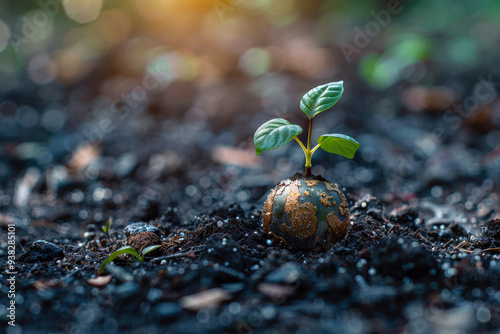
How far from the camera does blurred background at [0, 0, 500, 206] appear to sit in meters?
4.29

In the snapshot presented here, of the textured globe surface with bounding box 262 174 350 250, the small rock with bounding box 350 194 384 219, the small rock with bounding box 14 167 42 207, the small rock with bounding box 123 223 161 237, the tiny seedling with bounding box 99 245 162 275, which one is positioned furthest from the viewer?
the small rock with bounding box 14 167 42 207

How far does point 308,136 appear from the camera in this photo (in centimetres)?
214

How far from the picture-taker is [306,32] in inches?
300

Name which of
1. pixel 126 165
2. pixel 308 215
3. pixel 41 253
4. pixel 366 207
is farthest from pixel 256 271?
pixel 126 165

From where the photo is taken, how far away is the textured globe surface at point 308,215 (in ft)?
7.06

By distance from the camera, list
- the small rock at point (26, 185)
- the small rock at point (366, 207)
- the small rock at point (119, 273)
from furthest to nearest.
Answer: the small rock at point (26, 185), the small rock at point (366, 207), the small rock at point (119, 273)

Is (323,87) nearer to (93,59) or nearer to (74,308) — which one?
(74,308)

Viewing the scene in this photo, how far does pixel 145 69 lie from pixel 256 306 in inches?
231

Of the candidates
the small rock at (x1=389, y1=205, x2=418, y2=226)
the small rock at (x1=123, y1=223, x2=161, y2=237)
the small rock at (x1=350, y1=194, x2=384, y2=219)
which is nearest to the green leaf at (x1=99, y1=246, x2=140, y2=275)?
the small rock at (x1=123, y1=223, x2=161, y2=237)

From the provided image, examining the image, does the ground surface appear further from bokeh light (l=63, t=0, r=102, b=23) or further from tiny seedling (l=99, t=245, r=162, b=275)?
bokeh light (l=63, t=0, r=102, b=23)

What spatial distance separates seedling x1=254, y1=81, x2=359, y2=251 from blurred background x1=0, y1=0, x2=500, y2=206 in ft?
4.10

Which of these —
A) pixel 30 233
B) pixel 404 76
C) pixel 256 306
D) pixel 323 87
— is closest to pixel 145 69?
pixel 404 76

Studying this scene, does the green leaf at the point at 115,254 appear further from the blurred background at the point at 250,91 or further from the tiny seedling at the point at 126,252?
the blurred background at the point at 250,91

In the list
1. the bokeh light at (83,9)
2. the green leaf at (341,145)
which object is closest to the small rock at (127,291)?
the green leaf at (341,145)
